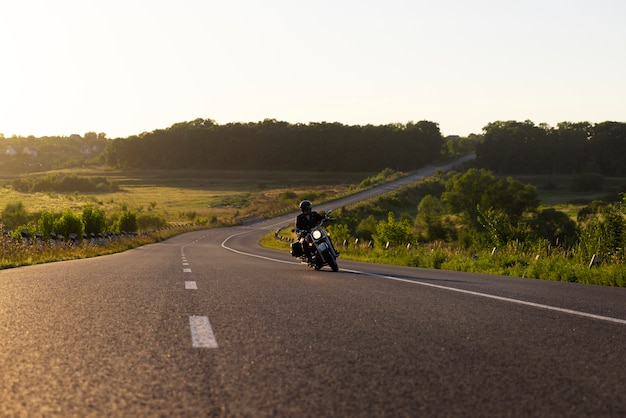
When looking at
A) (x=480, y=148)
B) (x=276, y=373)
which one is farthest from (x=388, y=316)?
(x=480, y=148)

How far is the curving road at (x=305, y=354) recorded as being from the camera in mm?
4559

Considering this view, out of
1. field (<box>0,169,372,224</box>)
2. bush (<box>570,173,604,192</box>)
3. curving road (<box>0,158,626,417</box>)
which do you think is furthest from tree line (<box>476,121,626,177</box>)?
curving road (<box>0,158,626,417</box>)

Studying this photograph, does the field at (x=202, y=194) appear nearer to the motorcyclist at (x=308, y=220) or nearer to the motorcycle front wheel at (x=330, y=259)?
the motorcyclist at (x=308, y=220)

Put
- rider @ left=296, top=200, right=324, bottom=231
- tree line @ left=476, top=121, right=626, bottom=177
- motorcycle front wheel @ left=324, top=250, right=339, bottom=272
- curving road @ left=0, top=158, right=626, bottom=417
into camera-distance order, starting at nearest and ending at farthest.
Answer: curving road @ left=0, top=158, right=626, bottom=417 < motorcycle front wheel @ left=324, top=250, right=339, bottom=272 < rider @ left=296, top=200, right=324, bottom=231 < tree line @ left=476, top=121, right=626, bottom=177

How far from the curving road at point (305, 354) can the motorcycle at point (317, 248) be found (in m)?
5.87

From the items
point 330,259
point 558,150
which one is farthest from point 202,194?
point 330,259

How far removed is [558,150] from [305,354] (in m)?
174

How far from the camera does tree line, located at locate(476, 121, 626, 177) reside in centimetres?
16588

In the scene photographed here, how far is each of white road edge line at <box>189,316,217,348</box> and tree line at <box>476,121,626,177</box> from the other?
165m

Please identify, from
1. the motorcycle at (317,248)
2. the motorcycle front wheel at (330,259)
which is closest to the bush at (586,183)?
the motorcycle at (317,248)

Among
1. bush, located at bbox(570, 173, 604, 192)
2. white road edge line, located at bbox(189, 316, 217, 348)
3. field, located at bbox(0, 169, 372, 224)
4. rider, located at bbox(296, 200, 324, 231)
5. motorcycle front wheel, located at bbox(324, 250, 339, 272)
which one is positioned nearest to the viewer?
white road edge line, located at bbox(189, 316, 217, 348)

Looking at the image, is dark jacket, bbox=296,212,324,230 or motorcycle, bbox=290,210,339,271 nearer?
motorcycle, bbox=290,210,339,271

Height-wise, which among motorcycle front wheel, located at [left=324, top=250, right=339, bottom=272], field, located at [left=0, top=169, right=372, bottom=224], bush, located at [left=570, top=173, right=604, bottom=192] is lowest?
field, located at [left=0, top=169, right=372, bottom=224]

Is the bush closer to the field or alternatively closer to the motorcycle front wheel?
the field
